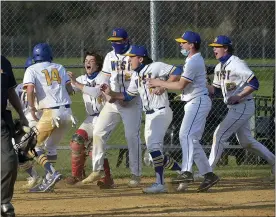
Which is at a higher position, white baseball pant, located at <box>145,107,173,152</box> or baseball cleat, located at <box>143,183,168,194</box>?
white baseball pant, located at <box>145,107,173,152</box>

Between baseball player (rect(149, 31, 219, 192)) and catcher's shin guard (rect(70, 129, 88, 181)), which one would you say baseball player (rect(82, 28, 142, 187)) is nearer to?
catcher's shin guard (rect(70, 129, 88, 181))

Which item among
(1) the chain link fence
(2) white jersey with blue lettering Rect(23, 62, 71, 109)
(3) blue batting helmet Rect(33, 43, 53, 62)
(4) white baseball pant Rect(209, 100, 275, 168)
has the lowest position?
(1) the chain link fence

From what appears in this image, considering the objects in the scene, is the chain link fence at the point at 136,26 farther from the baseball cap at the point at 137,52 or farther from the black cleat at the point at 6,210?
A: the black cleat at the point at 6,210

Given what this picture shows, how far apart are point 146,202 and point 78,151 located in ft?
7.06

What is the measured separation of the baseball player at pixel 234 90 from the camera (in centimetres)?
1096

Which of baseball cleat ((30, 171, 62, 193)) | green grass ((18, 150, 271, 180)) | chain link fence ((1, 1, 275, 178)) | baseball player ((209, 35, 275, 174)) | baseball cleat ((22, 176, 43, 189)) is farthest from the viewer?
chain link fence ((1, 1, 275, 178))

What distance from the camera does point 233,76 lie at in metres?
11.1

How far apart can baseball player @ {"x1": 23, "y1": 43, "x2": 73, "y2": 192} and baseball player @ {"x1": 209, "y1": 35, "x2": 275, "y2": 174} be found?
1868 millimetres

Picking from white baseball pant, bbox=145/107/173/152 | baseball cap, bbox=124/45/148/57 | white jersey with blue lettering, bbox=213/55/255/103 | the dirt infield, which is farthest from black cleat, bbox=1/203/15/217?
white jersey with blue lettering, bbox=213/55/255/103

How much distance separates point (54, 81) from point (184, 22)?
15711 mm

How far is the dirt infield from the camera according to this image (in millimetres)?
8812

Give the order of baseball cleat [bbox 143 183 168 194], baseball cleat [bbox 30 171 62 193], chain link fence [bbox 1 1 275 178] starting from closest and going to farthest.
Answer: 1. baseball cleat [bbox 143 183 168 194]
2. baseball cleat [bbox 30 171 62 193]
3. chain link fence [bbox 1 1 275 178]

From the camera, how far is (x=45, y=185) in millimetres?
10852

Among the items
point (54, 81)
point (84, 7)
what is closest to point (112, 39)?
point (54, 81)
